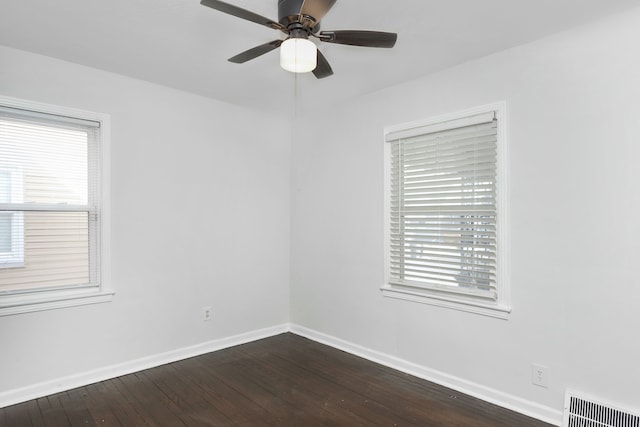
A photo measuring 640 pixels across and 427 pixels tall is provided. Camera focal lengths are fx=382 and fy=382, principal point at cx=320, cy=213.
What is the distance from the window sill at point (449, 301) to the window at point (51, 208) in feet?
7.98

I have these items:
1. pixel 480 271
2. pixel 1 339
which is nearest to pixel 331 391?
pixel 480 271

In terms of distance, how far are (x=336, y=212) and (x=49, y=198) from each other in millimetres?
2486

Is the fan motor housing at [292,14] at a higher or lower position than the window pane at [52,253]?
higher

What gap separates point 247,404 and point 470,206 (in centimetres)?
219

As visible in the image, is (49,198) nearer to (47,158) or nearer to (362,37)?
(47,158)

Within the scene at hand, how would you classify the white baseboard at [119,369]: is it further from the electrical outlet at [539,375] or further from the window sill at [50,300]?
the electrical outlet at [539,375]

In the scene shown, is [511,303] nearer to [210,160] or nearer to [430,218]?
[430,218]

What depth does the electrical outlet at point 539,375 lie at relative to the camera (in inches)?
98.6

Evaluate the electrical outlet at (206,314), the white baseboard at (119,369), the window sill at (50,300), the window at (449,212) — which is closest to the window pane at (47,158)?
the window sill at (50,300)

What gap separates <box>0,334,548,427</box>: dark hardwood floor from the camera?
250 centimetres

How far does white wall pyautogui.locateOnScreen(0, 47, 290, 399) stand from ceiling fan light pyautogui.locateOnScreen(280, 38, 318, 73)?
190 cm

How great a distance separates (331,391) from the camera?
115 inches

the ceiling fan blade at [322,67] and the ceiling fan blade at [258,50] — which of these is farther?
the ceiling fan blade at [322,67]

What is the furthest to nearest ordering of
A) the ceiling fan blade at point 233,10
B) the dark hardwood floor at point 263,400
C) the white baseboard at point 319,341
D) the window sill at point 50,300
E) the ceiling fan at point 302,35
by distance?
the window sill at point 50,300 → the white baseboard at point 319,341 → the dark hardwood floor at point 263,400 → the ceiling fan at point 302,35 → the ceiling fan blade at point 233,10
